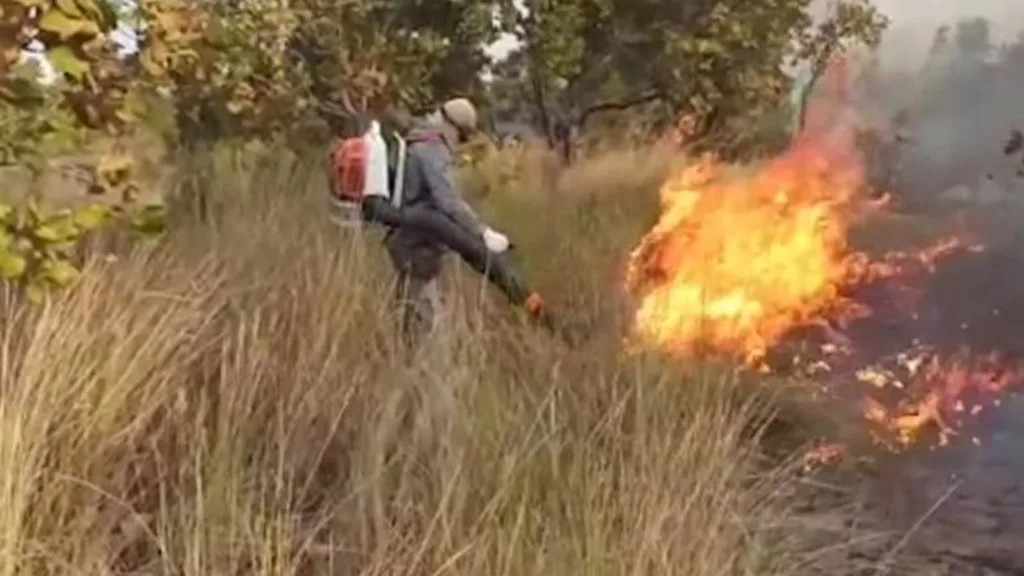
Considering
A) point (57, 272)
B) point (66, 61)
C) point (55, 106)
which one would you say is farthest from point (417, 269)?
point (66, 61)

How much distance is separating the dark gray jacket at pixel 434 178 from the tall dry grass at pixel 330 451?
1.01 meters

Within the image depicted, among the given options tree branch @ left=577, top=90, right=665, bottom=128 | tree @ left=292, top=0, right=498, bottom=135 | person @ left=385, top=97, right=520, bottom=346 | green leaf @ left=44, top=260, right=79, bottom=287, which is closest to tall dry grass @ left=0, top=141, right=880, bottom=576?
green leaf @ left=44, top=260, right=79, bottom=287

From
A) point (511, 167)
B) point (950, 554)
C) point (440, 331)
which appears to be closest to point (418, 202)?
point (440, 331)

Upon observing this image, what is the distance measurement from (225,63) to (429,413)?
17.0ft

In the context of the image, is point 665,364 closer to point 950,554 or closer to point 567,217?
point 950,554

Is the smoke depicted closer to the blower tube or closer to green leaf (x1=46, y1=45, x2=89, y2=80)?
the blower tube

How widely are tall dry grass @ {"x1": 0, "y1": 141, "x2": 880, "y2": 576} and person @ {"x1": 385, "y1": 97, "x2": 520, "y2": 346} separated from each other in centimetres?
96

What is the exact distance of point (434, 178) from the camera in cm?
663

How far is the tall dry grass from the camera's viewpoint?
3637mm

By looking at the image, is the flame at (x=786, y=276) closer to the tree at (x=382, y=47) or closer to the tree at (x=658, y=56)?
the tree at (x=658, y=56)

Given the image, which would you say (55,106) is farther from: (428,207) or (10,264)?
(428,207)

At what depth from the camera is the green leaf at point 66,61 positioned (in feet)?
10.7

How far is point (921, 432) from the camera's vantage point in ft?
26.0

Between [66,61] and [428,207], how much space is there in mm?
3472
